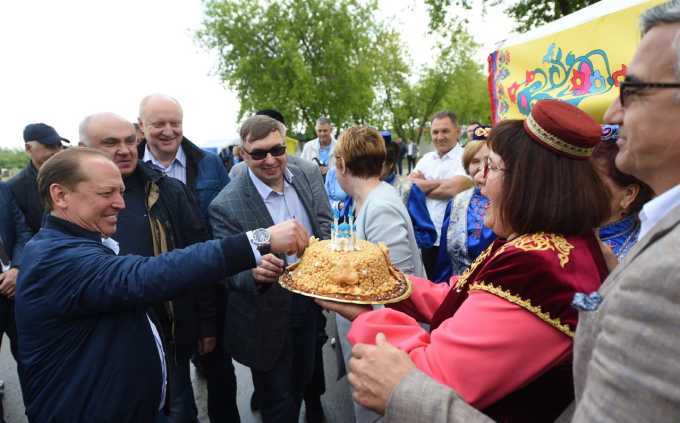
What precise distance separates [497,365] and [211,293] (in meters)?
2.49

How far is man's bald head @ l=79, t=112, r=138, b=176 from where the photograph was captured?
3004mm

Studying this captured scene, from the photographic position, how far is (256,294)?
290 cm

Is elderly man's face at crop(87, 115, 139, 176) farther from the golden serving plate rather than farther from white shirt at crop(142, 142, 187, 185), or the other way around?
the golden serving plate

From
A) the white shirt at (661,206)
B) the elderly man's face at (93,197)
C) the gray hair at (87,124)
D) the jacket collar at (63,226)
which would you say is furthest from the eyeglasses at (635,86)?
the gray hair at (87,124)

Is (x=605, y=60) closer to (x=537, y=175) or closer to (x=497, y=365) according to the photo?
(x=537, y=175)

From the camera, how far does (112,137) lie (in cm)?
305

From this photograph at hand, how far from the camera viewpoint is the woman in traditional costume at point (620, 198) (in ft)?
7.95

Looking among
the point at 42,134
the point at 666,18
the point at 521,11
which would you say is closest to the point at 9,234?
the point at 42,134

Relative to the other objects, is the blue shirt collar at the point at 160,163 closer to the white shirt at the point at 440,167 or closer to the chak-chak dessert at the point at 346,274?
the chak-chak dessert at the point at 346,274

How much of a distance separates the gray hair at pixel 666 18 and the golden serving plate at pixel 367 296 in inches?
57.3

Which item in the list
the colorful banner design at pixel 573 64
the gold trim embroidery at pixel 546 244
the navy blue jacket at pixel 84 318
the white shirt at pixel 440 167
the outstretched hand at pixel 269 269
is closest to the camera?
the gold trim embroidery at pixel 546 244

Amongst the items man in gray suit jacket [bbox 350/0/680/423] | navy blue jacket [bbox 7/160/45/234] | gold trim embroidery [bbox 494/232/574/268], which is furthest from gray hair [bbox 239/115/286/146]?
navy blue jacket [bbox 7/160/45/234]

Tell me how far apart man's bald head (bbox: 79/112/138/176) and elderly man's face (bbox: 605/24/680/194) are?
10.0ft

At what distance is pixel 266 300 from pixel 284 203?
0.84 meters
